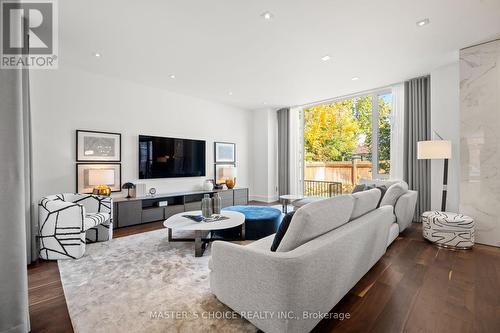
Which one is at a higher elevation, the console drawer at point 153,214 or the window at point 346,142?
the window at point 346,142

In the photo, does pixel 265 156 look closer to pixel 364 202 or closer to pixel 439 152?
pixel 439 152

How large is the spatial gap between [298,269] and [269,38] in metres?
2.75

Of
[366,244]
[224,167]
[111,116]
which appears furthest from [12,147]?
[224,167]

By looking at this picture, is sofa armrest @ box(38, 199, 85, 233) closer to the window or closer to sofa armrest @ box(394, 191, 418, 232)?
sofa armrest @ box(394, 191, 418, 232)

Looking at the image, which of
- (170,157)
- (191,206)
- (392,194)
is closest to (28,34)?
(170,157)

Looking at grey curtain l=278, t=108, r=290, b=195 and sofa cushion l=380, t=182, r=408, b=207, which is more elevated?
grey curtain l=278, t=108, r=290, b=195

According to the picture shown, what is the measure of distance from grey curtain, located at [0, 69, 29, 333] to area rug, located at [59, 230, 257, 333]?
1.30 ft

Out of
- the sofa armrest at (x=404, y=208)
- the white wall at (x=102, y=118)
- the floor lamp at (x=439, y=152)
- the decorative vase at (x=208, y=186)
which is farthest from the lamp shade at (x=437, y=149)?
the white wall at (x=102, y=118)

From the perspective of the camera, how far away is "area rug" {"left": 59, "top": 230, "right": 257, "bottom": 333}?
5.33 feet

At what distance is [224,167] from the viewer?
6215 mm

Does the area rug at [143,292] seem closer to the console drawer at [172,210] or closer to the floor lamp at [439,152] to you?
the console drawer at [172,210]

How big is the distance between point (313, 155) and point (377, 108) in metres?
2.83

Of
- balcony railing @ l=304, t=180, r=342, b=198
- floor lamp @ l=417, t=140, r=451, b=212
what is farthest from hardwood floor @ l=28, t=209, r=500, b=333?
balcony railing @ l=304, t=180, r=342, b=198

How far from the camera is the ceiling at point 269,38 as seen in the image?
2393 millimetres
